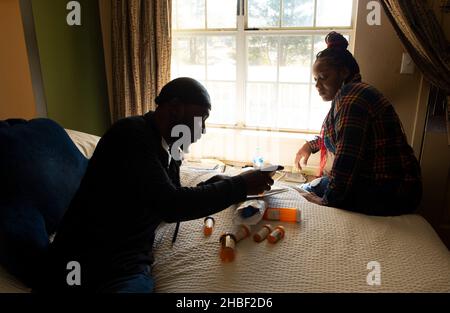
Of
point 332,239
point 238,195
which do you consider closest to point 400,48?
point 332,239

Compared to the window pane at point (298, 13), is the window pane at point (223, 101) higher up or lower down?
lower down

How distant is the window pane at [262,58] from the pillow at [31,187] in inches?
57.0

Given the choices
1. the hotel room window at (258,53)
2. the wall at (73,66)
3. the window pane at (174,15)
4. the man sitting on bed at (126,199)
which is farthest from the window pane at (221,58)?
the man sitting on bed at (126,199)

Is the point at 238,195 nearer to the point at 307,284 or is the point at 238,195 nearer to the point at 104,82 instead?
the point at 307,284

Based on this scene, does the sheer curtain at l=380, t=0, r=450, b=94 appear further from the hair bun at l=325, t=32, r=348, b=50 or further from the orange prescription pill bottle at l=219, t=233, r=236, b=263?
the orange prescription pill bottle at l=219, t=233, r=236, b=263

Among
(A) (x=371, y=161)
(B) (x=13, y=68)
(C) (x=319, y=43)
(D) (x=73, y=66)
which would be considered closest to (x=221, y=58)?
(C) (x=319, y=43)

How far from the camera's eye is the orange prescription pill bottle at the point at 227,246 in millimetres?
1078

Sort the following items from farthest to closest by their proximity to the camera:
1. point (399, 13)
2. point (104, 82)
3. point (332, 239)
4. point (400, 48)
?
point (104, 82), point (400, 48), point (399, 13), point (332, 239)

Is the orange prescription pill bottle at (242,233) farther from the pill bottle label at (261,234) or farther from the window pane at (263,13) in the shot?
the window pane at (263,13)

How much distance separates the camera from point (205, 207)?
1.02 meters

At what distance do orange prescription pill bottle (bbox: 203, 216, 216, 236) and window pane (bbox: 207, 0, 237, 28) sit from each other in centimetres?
162

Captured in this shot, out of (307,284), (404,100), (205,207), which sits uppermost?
(404,100)

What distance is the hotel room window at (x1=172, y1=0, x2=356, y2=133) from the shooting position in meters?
2.26

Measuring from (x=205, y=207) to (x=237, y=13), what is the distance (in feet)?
5.88
